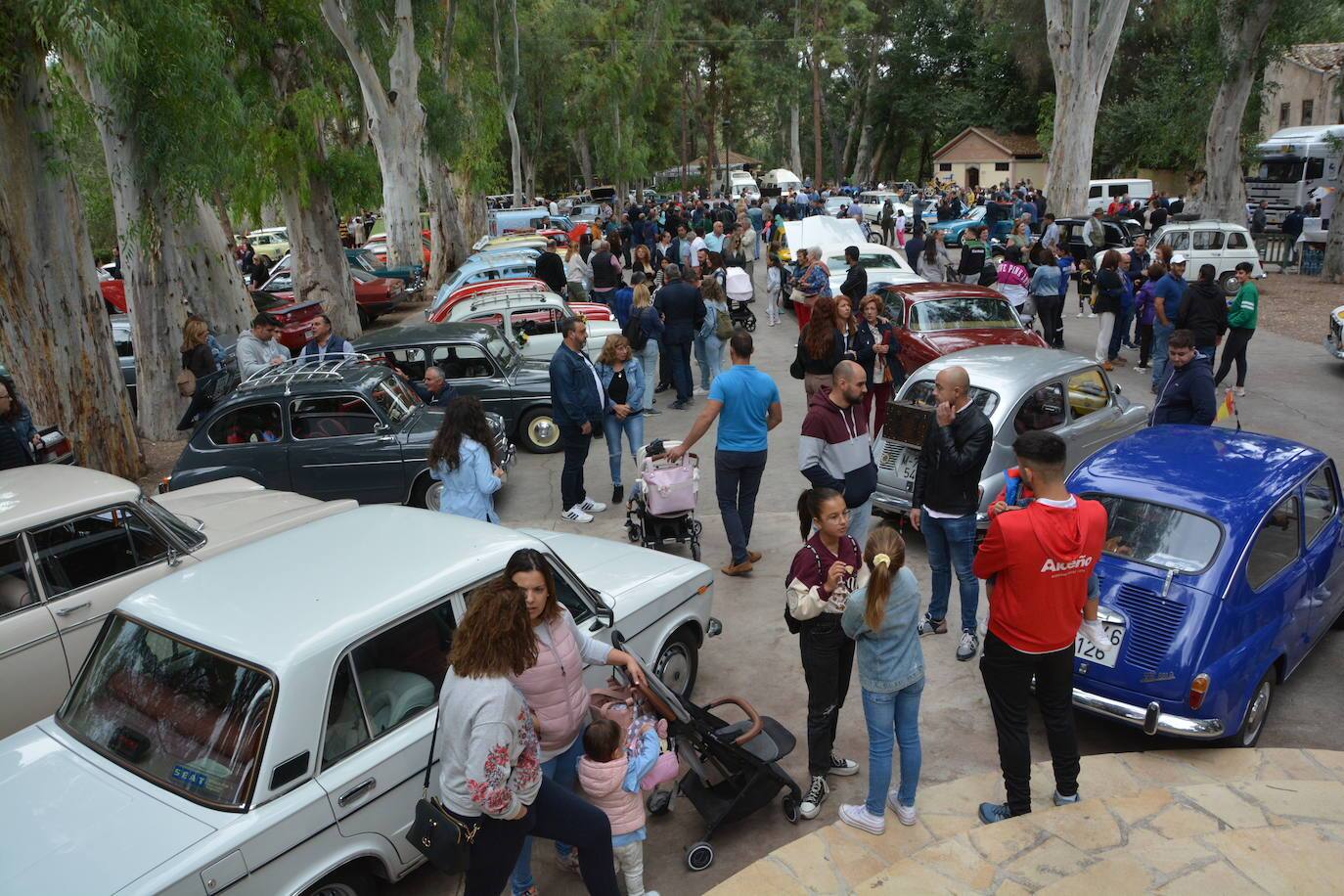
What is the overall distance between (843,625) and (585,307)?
1141cm

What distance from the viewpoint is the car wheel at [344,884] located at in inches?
152

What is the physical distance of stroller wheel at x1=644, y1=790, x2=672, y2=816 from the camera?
4.92 metres

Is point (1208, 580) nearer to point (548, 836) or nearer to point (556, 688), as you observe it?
point (556, 688)

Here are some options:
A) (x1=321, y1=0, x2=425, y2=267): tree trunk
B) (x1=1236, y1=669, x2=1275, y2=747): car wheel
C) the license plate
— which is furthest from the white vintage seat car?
(x1=321, y1=0, x2=425, y2=267): tree trunk

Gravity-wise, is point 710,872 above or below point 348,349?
below

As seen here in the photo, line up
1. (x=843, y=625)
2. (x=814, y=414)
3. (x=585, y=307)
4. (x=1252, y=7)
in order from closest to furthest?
(x=843, y=625)
(x=814, y=414)
(x=585, y=307)
(x=1252, y=7)

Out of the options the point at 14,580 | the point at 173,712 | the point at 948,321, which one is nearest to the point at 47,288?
the point at 14,580

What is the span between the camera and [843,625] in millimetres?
4328

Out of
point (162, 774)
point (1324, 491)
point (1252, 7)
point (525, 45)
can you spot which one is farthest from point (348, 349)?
point (525, 45)

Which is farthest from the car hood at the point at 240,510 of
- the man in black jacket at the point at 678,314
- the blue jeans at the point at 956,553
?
the man in black jacket at the point at 678,314

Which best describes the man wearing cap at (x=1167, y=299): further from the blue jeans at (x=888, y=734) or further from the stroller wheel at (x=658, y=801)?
the stroller wheel at (x=658, y=801)

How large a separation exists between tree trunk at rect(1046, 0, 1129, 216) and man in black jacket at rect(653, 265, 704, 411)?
701 inches

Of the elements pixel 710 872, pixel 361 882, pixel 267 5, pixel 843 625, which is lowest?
pixel 710 872

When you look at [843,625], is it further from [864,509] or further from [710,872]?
[864,509]
